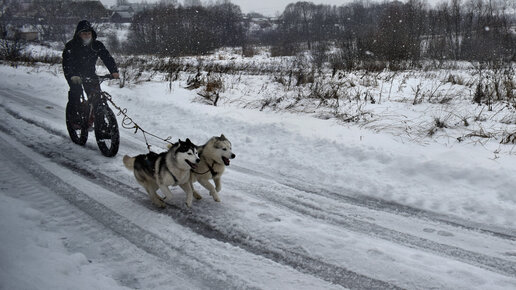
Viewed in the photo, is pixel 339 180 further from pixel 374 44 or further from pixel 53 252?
pixel 374 44

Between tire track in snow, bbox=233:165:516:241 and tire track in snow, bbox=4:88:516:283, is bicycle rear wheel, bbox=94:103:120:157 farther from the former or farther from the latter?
tire track in snow, bbox=233:165:516:241

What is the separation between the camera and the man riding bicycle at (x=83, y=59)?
6270mm

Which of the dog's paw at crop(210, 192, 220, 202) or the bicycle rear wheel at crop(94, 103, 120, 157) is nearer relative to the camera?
the dog's paw at crop(210, 192, 220, 202)

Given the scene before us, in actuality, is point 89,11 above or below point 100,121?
above

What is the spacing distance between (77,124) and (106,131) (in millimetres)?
1025

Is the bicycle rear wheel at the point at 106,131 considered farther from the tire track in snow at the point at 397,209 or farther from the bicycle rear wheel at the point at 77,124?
the tire track in snow at the point at 397,209

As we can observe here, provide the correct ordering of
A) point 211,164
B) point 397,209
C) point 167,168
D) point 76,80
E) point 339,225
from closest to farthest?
1. point 339,225
2. point 167,168
3. point 397,209
4. point 211,164
5. point 76,80

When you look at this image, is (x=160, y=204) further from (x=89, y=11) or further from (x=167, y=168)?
(x=89, y=11)

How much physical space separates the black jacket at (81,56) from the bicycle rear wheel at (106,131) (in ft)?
2.64

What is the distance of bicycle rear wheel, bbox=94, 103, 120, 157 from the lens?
6.05 meters

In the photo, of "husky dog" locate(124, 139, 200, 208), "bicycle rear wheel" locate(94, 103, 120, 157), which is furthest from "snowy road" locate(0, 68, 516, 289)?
"bicycle rear wheel" locate(94, 103, 120, 157)

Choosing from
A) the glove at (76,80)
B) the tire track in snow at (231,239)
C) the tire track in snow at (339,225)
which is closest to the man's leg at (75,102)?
the glove at (76,80)

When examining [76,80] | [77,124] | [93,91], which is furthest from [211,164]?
[77,124]

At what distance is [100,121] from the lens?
20.4ft
